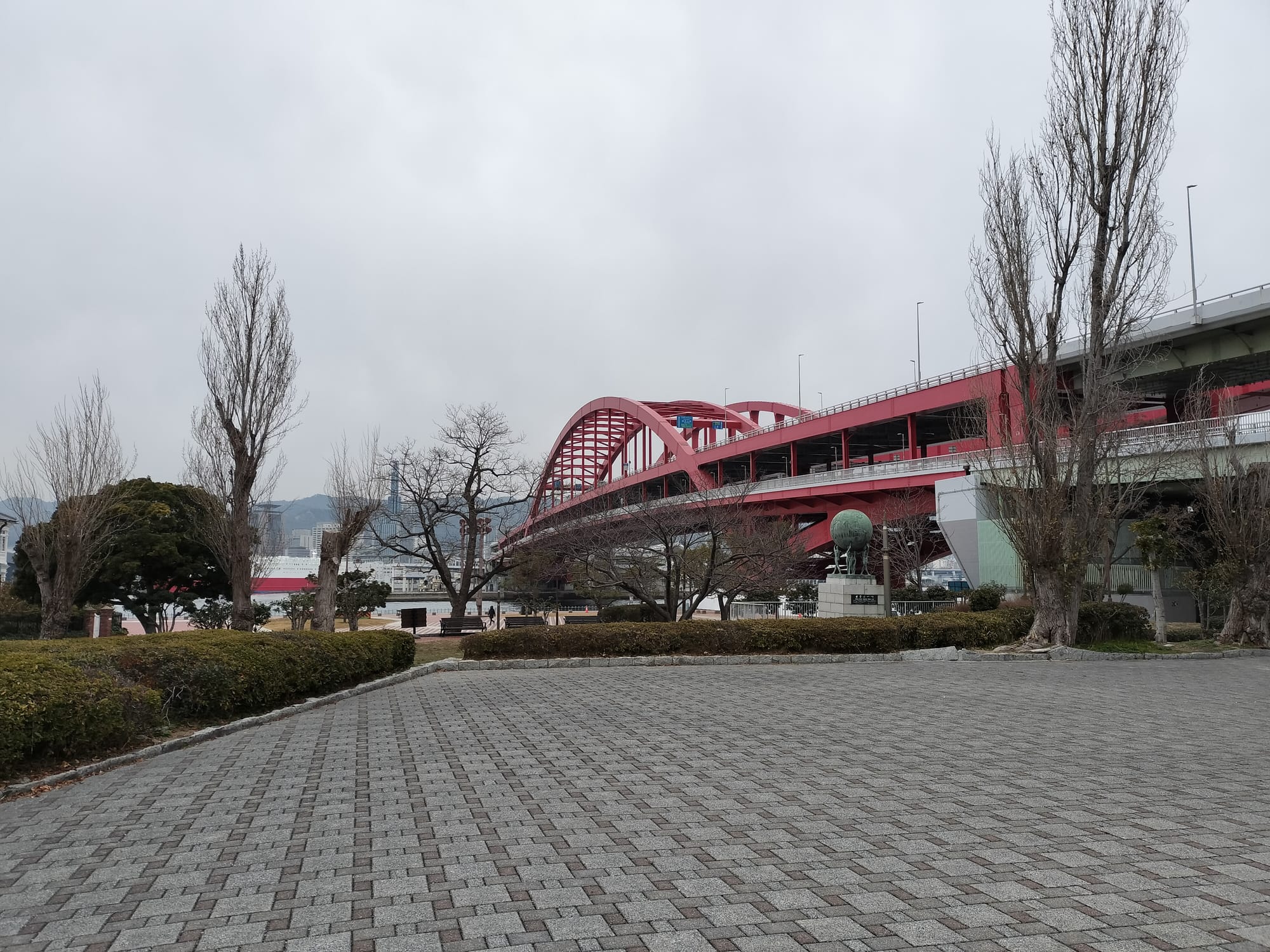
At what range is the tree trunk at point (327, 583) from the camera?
1491 centimetres

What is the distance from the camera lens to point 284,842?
504cm

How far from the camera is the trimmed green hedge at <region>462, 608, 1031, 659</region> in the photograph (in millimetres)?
15586

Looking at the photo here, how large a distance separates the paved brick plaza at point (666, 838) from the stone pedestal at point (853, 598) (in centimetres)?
1120

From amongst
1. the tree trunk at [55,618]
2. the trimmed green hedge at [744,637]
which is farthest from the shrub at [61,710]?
the tree trunk at [55,618]

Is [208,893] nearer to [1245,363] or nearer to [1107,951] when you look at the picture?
[1107,951]

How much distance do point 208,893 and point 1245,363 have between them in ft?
116

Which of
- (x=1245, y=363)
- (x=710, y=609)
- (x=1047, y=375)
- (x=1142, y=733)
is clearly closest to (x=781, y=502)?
(x=710, y=609)

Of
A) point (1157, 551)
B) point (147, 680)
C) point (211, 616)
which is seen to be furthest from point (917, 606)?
point (147, 680)

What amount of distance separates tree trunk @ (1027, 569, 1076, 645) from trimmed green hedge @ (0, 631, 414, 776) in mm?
14027

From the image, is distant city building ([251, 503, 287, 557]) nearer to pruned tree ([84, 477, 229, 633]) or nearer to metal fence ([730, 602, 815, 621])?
pruned tree ([84, 477, 229, 633])

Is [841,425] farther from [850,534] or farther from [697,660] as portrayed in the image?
[697,660]

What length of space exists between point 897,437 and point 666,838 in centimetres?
4729

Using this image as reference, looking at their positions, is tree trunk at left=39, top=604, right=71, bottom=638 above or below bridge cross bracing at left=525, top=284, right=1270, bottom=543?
below

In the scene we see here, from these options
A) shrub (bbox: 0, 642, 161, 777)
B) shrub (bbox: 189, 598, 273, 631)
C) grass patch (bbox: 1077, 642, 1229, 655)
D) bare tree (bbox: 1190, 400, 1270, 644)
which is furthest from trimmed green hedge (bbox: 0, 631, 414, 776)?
bare tree (bbox: 1190, 400, 1270, 644)
